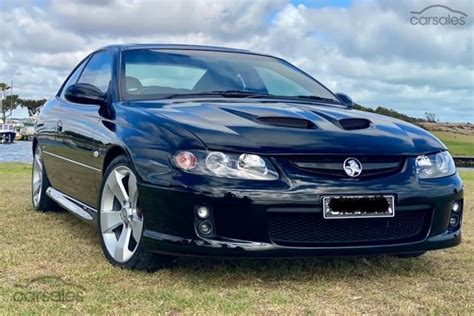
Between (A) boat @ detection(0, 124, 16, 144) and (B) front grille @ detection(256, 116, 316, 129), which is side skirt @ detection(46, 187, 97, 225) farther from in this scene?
(A) boat @ detection(0, 124, 16, 144)

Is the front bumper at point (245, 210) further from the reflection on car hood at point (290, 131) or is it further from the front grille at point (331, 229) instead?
the reflection on car hood at point (290, 131)

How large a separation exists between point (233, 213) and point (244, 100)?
1148mm

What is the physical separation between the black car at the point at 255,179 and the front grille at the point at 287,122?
0.04 ft

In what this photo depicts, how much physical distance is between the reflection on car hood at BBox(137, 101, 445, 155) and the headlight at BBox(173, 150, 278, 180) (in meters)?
0.04

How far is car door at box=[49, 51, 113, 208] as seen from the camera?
4176 millimetres

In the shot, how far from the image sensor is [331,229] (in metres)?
3.18

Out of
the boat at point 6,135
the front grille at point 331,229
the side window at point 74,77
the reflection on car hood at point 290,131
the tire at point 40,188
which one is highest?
the side window at point 74,77

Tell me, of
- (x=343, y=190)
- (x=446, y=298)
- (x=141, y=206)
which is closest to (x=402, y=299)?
(x=446, y=298)

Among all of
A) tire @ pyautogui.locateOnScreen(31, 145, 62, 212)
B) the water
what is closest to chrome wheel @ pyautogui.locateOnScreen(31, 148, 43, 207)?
tire @ pyautogui.locateOnScreen(31, 145, 62, 212)

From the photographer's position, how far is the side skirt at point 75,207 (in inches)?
163

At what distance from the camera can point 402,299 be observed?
3.12 meters

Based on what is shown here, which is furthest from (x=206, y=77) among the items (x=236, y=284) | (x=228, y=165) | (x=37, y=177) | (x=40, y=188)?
(x=37, y=177)

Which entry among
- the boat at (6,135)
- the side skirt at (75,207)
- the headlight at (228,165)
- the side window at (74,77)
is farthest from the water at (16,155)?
the boat at (6,135)

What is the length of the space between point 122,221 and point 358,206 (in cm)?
139
